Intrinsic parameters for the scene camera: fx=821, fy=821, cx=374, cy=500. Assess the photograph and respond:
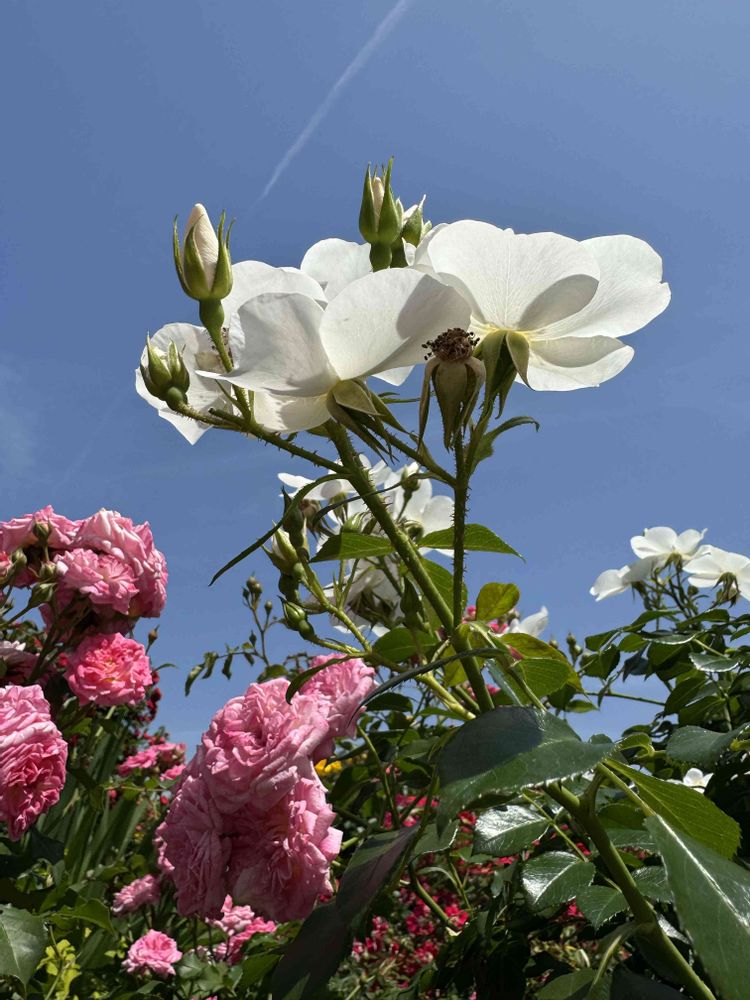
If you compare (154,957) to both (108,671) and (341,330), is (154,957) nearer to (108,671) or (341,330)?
(108,671)

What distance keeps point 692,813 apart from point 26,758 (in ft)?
4.26

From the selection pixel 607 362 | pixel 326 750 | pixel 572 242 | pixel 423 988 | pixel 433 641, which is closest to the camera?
pixel 572 242

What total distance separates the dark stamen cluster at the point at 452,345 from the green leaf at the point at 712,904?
1.28 feet

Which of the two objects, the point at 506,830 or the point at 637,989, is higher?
the point at 506,830

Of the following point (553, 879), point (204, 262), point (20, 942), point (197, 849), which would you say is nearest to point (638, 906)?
point (553, 879)

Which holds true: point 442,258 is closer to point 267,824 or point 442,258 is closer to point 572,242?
point 572,242

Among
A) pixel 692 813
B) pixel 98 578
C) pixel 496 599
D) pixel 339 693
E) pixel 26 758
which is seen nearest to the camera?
pixel 692 813

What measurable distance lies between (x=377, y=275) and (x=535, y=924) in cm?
94

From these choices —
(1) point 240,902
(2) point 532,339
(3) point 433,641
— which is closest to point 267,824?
(1) point 240,902

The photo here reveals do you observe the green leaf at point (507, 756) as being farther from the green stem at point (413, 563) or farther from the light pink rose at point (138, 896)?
the light pink rose at point (138, 896)

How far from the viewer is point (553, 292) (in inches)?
26.9

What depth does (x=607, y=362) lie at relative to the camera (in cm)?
81

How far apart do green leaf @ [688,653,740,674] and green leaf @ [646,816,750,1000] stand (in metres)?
0.60

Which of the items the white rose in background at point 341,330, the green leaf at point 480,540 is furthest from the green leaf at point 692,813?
the white rose in background at point 341,330
